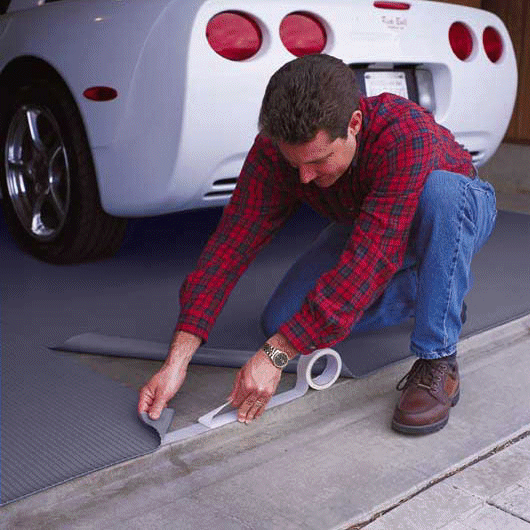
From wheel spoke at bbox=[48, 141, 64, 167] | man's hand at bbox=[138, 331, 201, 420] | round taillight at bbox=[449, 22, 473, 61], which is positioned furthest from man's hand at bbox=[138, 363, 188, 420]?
round taillight at bbox=[449, 22, 473, 61]

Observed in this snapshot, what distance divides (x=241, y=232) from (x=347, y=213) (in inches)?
11.6

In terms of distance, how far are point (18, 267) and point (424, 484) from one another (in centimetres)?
210

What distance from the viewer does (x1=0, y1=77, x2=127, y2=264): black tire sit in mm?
3299

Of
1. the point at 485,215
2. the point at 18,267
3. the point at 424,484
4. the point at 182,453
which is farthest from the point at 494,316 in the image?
the point at 18,267

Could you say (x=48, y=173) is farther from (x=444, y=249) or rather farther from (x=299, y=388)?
(x=444, y=249)

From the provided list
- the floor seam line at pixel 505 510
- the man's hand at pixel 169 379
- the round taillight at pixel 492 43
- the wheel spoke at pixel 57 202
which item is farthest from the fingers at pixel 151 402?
the round taillight at pixel 492 43

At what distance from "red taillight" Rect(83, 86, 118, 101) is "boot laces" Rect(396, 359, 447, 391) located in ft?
4.63

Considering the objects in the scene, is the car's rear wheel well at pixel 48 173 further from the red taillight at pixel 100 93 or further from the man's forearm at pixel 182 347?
the man's forearm at pixel 182 347

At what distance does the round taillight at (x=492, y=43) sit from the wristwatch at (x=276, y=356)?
216 cm

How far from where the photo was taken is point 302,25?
10.3 ft

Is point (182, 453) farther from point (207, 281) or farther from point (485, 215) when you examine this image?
point (485, 215)

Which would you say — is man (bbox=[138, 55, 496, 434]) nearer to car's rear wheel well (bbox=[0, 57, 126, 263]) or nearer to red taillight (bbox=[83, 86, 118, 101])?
red taillight (bbox=[83, 86, 118, 101])

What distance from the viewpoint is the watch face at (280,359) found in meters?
2.04

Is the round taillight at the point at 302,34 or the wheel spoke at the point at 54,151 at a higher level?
the round taillight at the point at 302,34
